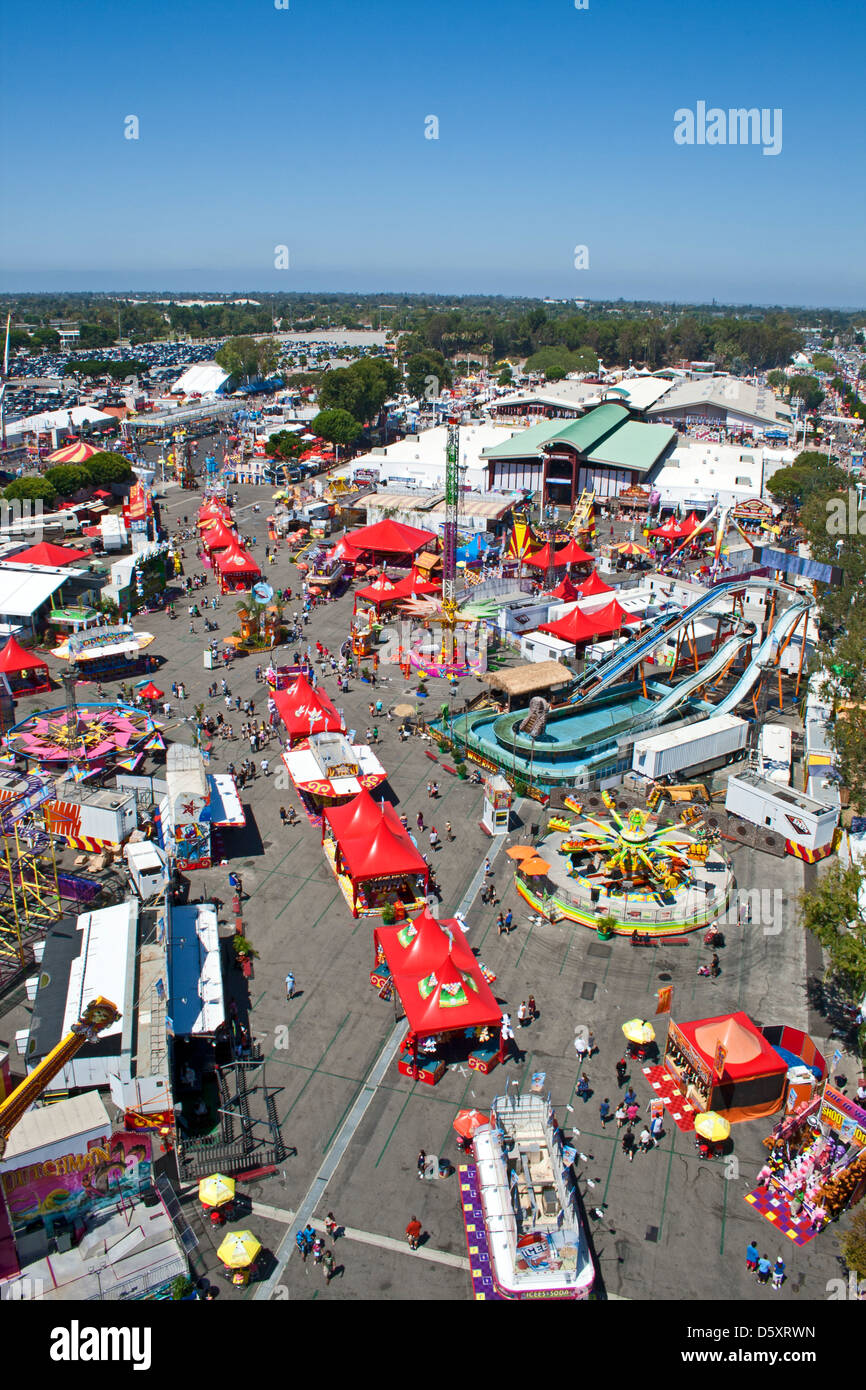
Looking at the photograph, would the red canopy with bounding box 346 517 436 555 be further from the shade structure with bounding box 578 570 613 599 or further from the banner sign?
the banner sign

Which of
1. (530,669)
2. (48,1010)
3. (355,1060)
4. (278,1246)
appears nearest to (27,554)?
(530,669)

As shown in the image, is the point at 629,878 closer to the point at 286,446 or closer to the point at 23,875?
the point at 23,875

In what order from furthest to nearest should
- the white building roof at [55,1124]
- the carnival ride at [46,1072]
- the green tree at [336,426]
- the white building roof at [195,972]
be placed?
the green tree at [336,426] → the white building roof at [195,972] → the white building roof at [55,1124] → the carnival ride at [46,1072]

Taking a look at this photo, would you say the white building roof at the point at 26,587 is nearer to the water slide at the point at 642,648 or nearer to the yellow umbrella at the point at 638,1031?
the water slide at the point at 642,648

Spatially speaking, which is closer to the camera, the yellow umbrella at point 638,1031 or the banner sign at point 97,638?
the yellow umbrella at point 638,1031

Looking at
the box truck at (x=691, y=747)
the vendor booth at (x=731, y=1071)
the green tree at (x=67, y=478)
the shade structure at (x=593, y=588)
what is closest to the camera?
the vendor booth at (x=731, y=1071)

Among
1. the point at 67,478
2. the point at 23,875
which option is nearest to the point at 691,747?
the point at 23,875

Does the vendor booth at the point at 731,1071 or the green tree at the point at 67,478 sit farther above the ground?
the green tree at the point at 67,478

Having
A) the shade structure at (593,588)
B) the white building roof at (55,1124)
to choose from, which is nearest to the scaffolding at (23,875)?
the white building roof at (55,1124)

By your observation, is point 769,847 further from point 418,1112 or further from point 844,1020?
point 418,1112
